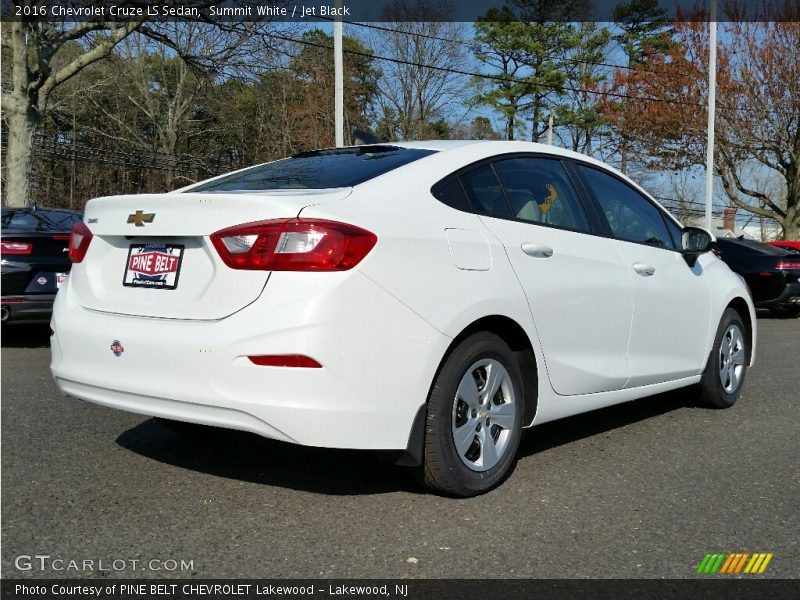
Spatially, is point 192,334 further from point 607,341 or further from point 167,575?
point 607,341

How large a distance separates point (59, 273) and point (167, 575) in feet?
21.3

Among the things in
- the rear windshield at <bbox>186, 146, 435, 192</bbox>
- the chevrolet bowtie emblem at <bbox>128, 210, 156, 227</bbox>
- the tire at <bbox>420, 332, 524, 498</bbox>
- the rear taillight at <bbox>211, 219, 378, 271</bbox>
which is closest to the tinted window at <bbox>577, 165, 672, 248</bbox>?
the rear windshield at <bbox>186, 146, 435, 192</bbox>

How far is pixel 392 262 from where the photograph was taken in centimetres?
339

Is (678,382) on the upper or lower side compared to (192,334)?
lower

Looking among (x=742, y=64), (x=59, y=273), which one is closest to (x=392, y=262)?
(x=59, y=273)

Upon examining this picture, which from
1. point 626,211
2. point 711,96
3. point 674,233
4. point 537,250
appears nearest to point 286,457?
point 537,250

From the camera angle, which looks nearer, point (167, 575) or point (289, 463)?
point (167, 575)

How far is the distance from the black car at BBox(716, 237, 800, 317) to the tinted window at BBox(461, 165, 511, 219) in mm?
10615

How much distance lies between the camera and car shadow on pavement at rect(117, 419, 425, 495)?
395 cm

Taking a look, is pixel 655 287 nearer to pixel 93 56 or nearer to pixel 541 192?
pixel 541 192

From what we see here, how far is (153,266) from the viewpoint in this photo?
362 centimetres

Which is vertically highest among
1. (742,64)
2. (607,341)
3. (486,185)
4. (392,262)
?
(742,64)

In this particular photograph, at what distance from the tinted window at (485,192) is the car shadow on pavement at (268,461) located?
128 cm

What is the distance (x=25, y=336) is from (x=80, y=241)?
267 inches
